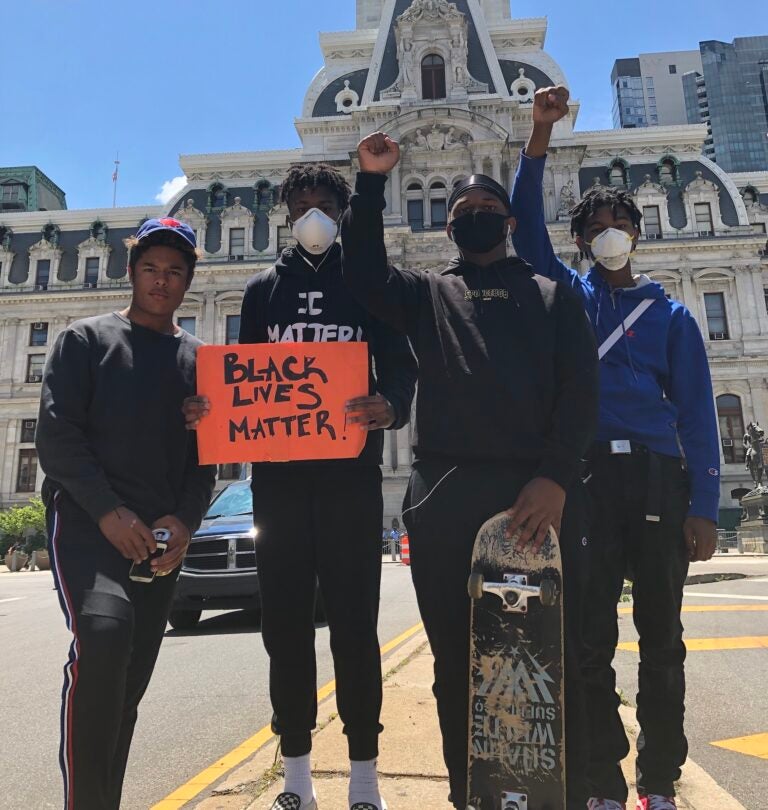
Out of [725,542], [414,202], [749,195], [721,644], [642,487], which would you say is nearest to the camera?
[642,487]

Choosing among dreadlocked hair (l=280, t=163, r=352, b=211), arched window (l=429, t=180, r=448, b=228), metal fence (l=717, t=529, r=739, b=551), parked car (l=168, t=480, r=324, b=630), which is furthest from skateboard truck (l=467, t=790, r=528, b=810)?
arched window (l=429, t=180, r=448, b=228)

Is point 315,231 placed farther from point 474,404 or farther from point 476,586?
point 476,586

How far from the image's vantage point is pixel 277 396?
3031 millimetres

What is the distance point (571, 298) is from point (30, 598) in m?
15.7

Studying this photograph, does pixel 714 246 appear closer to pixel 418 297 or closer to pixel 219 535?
pixel 219 535

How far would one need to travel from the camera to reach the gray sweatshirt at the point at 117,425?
102 inches

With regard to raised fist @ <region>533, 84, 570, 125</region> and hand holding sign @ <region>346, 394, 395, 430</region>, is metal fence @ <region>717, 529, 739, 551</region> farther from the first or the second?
hand holding sign @ <region>346, 394, 395, 430</region>

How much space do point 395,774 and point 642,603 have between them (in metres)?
1.40

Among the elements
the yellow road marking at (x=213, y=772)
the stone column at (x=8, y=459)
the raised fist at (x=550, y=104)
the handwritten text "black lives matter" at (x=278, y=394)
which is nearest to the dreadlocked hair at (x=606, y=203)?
the raised fist at (x=550, y=104)

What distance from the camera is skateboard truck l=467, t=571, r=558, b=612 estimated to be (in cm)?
221

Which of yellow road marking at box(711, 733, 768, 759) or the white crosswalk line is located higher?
yellow road marking at box(711, 733, 768, 759)

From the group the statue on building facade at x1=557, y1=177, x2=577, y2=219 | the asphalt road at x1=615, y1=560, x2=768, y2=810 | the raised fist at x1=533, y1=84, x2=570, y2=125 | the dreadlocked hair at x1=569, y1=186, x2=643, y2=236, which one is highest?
the statue on building facade at x1=557, y1=177, x2=577, y2=219

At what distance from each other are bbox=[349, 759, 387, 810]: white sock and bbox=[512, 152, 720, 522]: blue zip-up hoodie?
178cm

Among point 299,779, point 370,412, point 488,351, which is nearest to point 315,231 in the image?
point 370,412
